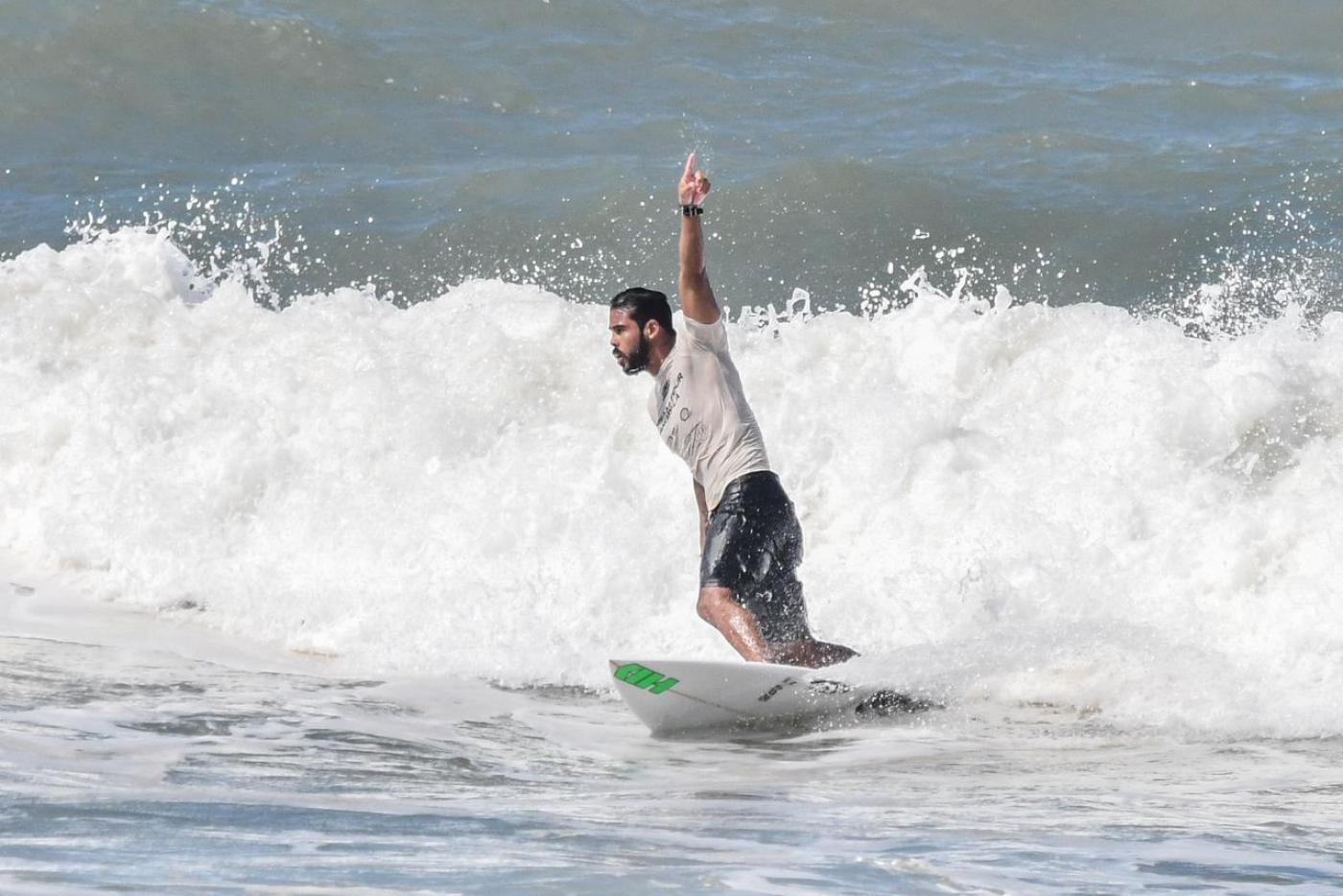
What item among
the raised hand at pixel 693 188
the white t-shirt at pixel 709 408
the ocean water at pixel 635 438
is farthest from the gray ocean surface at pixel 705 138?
the raised hand at pixel 693 188

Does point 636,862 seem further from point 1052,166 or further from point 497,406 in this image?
point 1052,166

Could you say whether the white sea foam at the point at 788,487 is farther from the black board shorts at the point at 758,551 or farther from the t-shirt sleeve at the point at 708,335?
the t-shirt sleeve at the point at 708,335

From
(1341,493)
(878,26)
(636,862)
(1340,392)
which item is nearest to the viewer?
(636,862)

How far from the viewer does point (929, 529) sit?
320 inches

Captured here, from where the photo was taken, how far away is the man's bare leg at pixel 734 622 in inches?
249

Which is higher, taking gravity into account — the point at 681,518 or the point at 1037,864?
the point at 681,518

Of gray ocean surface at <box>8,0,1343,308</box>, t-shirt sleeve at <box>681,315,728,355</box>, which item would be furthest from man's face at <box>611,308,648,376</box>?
gray ocean surface at <box>8,0,1343,308</box>

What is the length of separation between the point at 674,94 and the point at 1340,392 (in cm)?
769

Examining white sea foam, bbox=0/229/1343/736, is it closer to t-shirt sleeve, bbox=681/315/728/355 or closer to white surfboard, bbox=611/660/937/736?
white surfboard, bbox=611/660/937/736

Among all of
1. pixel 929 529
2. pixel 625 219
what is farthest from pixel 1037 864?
pixel 625 219

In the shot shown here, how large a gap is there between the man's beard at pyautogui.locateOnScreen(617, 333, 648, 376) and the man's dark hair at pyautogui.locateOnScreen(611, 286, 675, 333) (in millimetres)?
62

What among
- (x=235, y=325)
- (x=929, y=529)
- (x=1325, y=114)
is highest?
(x=1325, y=114)

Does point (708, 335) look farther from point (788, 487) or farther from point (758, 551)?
point (788, 487)

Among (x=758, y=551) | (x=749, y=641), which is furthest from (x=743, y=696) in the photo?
(x=758, y=551)
